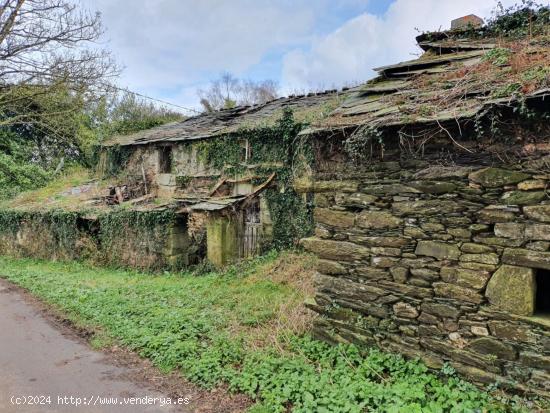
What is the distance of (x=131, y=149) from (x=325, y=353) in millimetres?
14015

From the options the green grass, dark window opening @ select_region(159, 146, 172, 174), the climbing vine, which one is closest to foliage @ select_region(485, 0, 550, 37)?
the green grass

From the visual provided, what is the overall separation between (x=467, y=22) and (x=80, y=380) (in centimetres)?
759

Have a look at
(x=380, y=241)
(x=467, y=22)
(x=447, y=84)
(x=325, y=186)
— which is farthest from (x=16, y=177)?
(x=447, y=84)

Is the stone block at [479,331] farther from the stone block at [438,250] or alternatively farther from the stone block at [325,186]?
the stone block at [325,186]

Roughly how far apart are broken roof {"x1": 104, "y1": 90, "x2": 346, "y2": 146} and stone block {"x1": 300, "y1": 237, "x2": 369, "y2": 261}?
6183 millimetres

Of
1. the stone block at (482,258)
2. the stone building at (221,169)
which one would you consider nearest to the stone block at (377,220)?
the stone block at (482,258)

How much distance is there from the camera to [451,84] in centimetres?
427

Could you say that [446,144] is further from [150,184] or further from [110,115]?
[110,115]

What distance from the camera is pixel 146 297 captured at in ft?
25.1

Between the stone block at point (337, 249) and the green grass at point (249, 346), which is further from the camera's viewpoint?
the stone block at point (337, 249)

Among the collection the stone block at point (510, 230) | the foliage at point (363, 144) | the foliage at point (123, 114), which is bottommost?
the stone block at point (510, 230)

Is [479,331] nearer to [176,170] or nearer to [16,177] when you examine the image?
[176,170]

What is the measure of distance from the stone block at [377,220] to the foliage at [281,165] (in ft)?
17.4

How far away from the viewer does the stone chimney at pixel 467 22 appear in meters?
5.95
